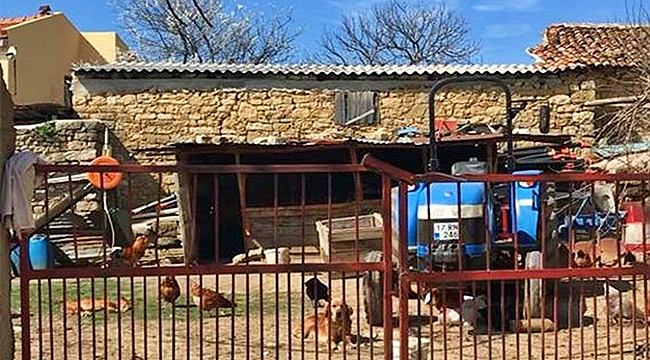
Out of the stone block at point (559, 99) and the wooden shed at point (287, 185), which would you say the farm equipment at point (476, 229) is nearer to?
the wooden shed at point (287, 185)

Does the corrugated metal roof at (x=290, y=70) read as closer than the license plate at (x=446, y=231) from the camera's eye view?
No

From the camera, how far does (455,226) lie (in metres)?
7.47

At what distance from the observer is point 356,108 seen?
1845 centimetres

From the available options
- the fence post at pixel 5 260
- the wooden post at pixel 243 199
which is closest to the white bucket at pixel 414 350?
the wooden post at pixel 243 199

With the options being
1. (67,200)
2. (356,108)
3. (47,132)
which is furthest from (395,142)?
(47,132)

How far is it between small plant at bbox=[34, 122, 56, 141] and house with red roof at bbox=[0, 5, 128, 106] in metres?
3.51

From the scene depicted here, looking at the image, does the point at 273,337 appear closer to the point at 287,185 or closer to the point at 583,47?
the point at 287,185

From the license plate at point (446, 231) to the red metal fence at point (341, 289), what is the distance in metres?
0.17

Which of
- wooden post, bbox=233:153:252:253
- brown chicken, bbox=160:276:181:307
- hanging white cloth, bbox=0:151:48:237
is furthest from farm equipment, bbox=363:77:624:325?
hanging white cloth, bbox=0:151:48:237

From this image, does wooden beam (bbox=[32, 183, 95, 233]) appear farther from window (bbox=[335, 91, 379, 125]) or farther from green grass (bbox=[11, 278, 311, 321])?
window (bbox=[335, 91, 379, 125])

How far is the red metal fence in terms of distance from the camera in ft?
17.1

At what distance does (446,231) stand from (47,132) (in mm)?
11050

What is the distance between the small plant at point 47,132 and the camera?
1663 cm

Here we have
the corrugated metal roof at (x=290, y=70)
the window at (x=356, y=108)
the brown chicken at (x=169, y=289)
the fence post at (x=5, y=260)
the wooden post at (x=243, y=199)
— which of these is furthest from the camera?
the window at (x=356, y=108)
